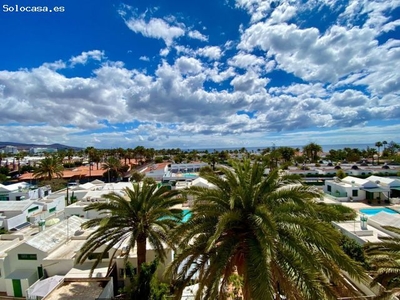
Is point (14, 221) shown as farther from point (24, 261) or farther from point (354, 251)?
point (354, 251)

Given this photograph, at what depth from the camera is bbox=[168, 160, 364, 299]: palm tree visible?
5.81 meters

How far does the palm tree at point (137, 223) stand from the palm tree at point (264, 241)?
153 inches

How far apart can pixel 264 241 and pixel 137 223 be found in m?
7.35

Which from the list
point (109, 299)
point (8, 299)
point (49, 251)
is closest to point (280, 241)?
point (109, 299)

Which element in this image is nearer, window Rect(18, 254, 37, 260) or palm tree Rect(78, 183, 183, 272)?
palm tree Rect(78, 183, 183, 272)

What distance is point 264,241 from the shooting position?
5.92 meters

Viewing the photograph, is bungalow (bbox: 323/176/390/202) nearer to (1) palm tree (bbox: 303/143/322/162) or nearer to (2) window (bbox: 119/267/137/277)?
(2) window (bbox: 119/267/137/277)

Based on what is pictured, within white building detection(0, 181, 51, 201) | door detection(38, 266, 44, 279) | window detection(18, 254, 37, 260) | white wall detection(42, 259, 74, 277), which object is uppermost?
white building detection(0, 181, 51, 201)

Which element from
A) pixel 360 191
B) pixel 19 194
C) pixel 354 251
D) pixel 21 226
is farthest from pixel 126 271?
pixel 360 191

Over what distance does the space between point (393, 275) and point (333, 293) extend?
373 cm

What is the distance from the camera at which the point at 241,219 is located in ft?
22.9

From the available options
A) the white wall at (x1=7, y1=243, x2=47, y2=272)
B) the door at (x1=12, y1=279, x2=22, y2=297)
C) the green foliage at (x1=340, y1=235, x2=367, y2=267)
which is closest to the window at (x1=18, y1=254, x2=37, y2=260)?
the white wall at (x1=7, y1=243, x2=47, y2=272)

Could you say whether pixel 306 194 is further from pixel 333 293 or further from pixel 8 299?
pixel 8 299

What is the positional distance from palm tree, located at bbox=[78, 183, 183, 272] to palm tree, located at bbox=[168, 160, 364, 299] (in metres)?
3.88
